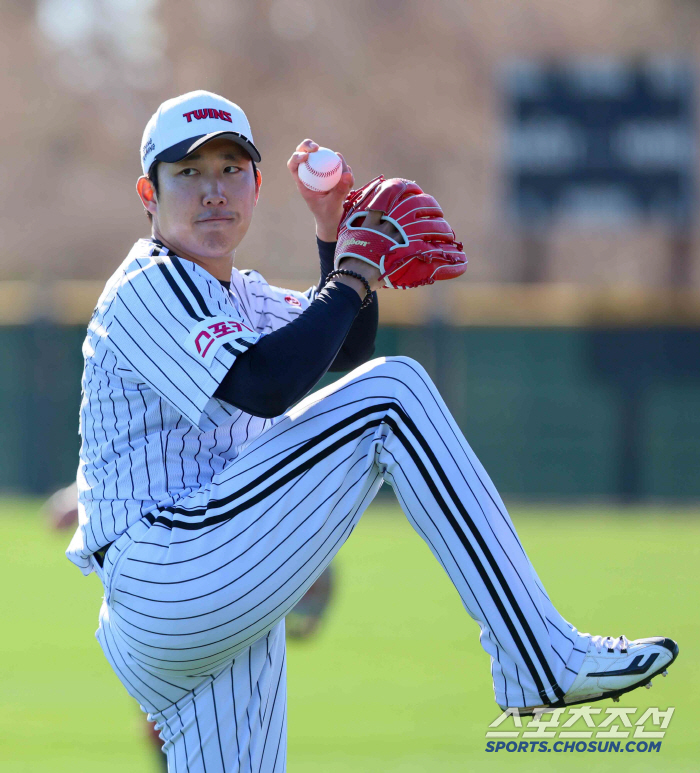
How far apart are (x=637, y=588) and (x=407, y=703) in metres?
2.65

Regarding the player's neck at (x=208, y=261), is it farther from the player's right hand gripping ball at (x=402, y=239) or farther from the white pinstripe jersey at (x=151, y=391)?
the player's right hand gripping ball at (x=402, y=239)

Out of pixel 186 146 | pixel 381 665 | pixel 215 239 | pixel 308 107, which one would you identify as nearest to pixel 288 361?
pixel 215 239

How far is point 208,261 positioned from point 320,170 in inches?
13.1

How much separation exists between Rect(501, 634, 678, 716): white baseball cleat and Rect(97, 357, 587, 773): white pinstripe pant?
26mm

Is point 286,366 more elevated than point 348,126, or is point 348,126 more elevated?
point 348,126

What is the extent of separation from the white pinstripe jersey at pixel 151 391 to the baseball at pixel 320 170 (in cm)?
40

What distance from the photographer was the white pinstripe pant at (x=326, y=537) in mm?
2186

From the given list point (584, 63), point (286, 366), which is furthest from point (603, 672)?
point (584, 63)

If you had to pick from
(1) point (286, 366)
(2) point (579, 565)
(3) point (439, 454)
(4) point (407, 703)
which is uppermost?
(1) point (286, 366)

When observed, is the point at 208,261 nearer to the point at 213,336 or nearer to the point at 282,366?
the point at 213,336

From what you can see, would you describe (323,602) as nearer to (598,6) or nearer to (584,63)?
(584,63)

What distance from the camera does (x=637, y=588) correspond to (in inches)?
252

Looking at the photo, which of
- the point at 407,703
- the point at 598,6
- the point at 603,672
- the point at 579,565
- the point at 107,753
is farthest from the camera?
the point at 598,6

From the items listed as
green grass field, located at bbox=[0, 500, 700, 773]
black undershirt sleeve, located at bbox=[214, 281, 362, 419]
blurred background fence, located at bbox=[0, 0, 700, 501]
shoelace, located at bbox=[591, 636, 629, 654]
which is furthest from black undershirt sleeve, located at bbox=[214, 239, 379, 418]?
blurred background fence, located at bbox=[0, 0, 700, 501]
